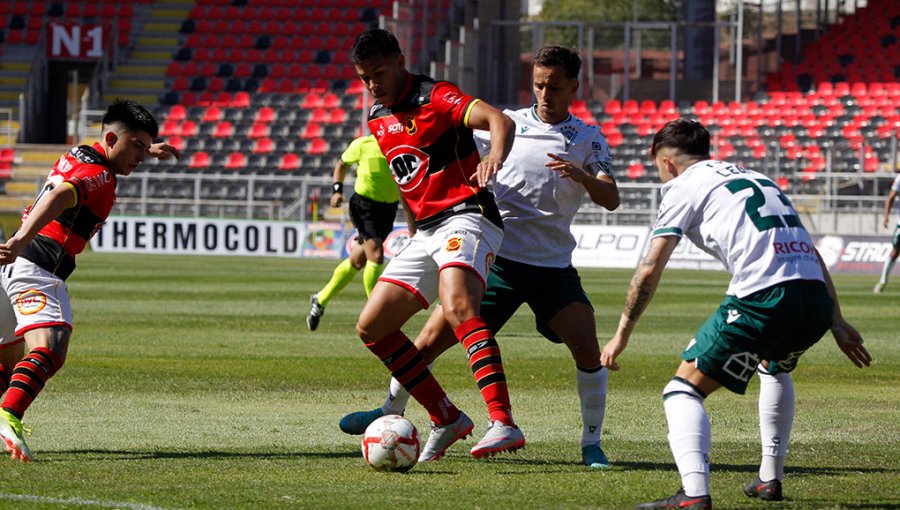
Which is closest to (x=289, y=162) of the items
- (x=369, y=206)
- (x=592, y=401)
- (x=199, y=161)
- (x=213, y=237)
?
(x=199, y=161)

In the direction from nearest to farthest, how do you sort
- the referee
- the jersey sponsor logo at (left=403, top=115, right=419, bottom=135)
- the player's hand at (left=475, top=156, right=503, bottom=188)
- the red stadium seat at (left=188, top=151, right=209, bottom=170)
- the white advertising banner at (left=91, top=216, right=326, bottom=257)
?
the player's hand at (left=475, top=156, right=503, bottom=188), the jersey sponsor logo at (left=403, top=115, right=419, bottom=135), the referee, the white advertising banner at (left=91, top=216, right=326, bottom=257), the red stadium seat at (left=188, top=151, right=209, bottom=170)

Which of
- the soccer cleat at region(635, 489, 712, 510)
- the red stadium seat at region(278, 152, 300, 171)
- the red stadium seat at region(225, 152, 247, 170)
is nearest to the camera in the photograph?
the soccer cleat at region(635, 489, 712, 510)

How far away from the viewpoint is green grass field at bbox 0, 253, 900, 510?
6.43 m

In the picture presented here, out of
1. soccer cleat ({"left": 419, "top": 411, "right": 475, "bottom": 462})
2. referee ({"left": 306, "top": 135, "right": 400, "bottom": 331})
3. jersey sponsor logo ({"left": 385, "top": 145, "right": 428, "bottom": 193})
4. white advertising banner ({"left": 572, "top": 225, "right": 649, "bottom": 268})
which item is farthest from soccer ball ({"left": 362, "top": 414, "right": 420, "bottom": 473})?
white advertising banner ({"left": 572, "top": 225, "right": 649, "bottom": 268})

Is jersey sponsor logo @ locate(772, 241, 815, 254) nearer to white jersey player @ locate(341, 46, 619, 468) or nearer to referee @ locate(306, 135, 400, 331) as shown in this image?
white jersey player @ locate(341, 46, 619, 468)

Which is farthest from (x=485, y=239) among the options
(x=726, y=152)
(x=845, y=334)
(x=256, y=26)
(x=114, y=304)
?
(x=256, y=26)

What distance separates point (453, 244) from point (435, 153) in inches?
20.6

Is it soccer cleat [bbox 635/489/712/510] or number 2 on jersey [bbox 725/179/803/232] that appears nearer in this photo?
soccer cleat [bbox 635/489/712/510]

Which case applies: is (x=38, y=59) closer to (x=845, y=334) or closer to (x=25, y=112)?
(x=25, y=112)

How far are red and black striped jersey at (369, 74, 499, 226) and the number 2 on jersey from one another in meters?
1.55

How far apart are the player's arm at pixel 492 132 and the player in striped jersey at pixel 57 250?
1.77m

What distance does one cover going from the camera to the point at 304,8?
4288 centimetres

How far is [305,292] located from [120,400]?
11.7 m

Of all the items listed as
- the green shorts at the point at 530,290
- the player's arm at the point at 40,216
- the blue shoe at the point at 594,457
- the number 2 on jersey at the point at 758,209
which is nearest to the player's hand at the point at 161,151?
the player's arm at the point at 40,216
